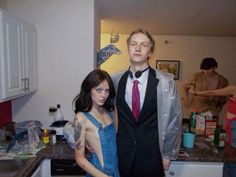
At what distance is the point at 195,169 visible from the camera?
1.59 meters

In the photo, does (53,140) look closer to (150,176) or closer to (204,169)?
(150,176)

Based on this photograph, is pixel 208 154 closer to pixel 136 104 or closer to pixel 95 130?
pixel 136 104

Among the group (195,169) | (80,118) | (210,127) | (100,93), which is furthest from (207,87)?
(80,118)

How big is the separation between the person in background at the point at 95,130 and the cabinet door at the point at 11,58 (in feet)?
1.89

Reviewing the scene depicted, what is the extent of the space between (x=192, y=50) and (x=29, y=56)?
3.30 meters

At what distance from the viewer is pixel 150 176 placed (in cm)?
133

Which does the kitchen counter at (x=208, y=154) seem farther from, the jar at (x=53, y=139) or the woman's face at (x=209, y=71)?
the woman's face at (x=209, y=71)

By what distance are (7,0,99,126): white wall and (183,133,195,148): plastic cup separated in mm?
1078

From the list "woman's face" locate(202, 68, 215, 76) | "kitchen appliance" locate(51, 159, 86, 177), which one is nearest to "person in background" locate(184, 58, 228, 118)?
"woman's face" locate(202, 68, 215, 76)

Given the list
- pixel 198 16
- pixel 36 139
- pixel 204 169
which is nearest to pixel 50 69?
pixel 36 139

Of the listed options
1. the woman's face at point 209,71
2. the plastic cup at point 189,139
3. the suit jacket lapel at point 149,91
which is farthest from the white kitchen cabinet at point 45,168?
the woman's face at point 209,71

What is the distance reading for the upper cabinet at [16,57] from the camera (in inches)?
54.8

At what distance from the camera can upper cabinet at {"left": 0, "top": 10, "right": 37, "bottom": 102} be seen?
1.39 m

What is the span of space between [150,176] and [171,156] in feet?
0.65
